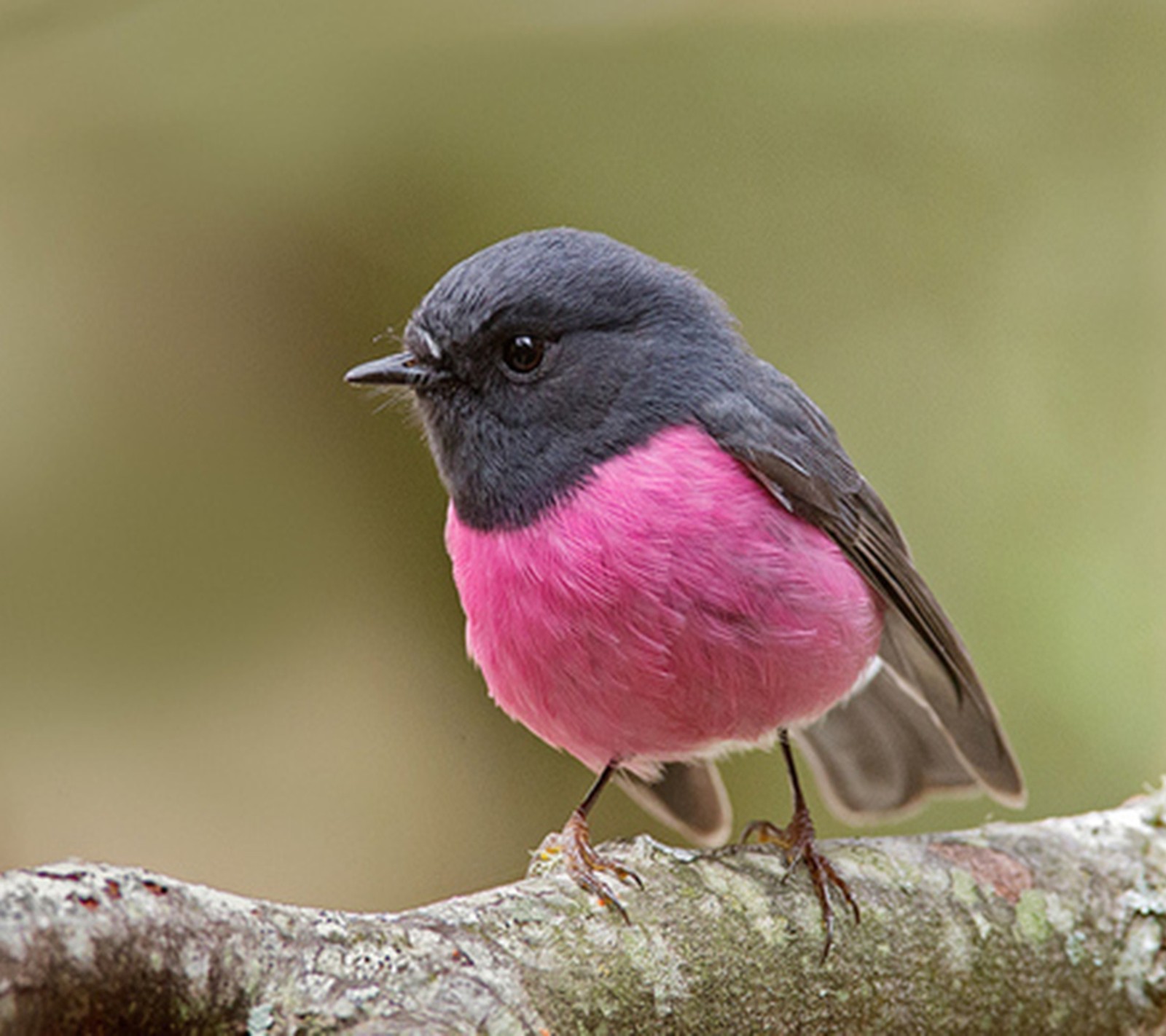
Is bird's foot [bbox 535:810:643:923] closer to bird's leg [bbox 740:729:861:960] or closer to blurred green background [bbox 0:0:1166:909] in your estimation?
bird's leg [bbox 740:729:861:960]

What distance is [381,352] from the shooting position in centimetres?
595

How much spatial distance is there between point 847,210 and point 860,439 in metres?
1.05

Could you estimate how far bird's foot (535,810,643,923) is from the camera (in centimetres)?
278

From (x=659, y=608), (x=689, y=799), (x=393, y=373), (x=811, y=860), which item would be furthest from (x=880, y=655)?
(x=393, y=373)

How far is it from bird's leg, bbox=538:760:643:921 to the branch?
4 cm

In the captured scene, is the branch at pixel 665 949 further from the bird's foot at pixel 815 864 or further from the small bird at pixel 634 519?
the small bird at pixel 634 519

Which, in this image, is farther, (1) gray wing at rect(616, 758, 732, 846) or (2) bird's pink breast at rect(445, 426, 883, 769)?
(1) gray wing at rect(616, 758, 732, 846)

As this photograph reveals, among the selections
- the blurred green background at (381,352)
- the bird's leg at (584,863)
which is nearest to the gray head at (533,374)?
the bird's leg at (584,863)

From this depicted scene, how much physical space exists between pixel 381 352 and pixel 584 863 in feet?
11.3

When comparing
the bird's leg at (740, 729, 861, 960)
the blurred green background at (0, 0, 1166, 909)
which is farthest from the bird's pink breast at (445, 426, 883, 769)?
the blurred green background at (0, 0, 1166, 909)

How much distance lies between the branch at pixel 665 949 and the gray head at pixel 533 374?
89cm

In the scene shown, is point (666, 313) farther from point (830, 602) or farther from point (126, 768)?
point (126, 768)

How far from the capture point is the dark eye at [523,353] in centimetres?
350

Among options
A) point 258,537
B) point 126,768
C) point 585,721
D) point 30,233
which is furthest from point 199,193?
point 585,721
